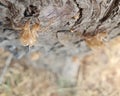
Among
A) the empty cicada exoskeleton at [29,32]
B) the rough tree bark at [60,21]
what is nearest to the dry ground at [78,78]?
the rough tree bark at [60,21]

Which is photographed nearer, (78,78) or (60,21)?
(60,21)

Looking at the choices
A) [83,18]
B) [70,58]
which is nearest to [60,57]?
[70,58]

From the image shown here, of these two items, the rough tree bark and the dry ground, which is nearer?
the rough tree bark

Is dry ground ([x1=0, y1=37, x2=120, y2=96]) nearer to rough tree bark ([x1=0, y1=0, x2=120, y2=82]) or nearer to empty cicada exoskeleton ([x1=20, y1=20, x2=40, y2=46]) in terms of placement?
rough tree bark ([x1=0, y1=0, x2=120, y2=82])

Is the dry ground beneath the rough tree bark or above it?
beneath

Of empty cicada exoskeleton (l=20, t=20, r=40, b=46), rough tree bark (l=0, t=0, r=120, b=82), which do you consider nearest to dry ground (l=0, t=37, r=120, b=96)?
rough tree bark (l=0, t=0, r=120, b=82)

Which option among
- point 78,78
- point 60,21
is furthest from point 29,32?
point 78,78

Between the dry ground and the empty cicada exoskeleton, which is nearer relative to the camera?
the empty cicada exoskeleton

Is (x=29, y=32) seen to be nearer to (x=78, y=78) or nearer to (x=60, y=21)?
(x=60, y=21)
